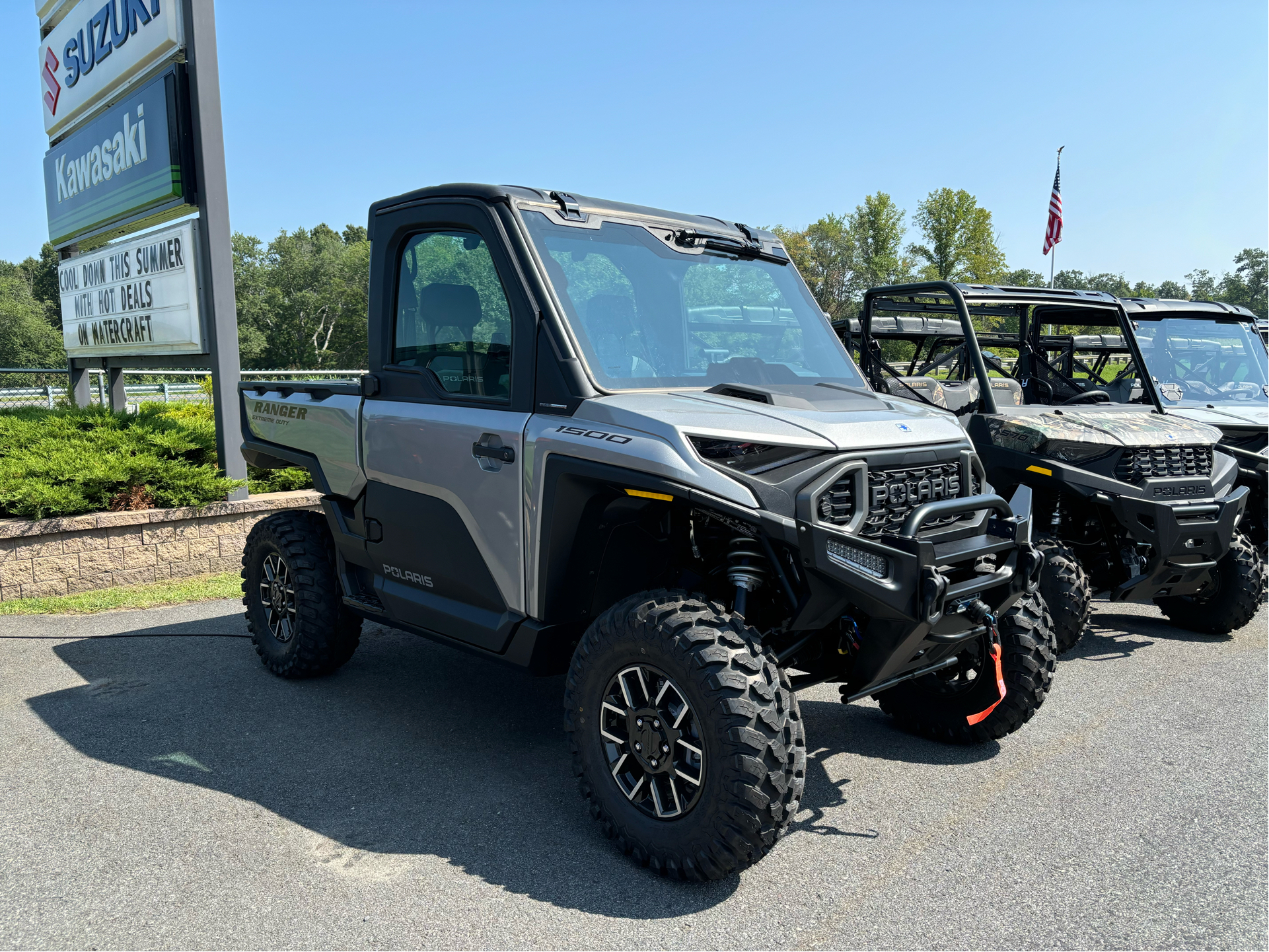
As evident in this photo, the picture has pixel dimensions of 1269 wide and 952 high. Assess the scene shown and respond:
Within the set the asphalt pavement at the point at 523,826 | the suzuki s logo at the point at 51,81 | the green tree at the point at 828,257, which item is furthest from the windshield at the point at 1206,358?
the green tree at the point at 828,257

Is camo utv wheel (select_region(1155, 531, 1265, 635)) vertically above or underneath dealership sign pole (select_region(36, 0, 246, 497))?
underneath

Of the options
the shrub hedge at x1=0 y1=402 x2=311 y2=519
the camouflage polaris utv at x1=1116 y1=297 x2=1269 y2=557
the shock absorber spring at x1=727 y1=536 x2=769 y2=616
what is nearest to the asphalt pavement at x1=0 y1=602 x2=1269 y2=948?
the shock absorber spring at x1=727 y1=536 x2=769 y2=616

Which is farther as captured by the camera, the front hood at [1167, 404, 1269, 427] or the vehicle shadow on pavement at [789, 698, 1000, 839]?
the front hood at [1167, 404, 1269, 427]

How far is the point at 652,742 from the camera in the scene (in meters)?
3.22

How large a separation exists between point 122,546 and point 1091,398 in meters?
7.60

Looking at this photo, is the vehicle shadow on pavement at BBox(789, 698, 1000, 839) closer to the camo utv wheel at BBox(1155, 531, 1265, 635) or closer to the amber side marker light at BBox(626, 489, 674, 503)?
the amber side marker light at BBox(626, 489, 674, 503)

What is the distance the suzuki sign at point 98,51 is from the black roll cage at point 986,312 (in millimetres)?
6472

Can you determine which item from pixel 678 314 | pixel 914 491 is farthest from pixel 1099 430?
pixel 678 314

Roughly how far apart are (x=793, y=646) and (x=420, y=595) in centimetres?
177

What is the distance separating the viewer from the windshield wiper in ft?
14.0

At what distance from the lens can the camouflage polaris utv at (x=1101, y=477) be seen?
223 inches

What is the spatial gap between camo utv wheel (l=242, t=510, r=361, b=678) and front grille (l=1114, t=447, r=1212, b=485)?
468 centimetres

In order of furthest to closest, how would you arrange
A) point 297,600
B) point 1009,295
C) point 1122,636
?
point 1009,295 < point 1122,636 < point 297,600

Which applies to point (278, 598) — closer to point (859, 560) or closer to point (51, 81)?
point (859, 560)
